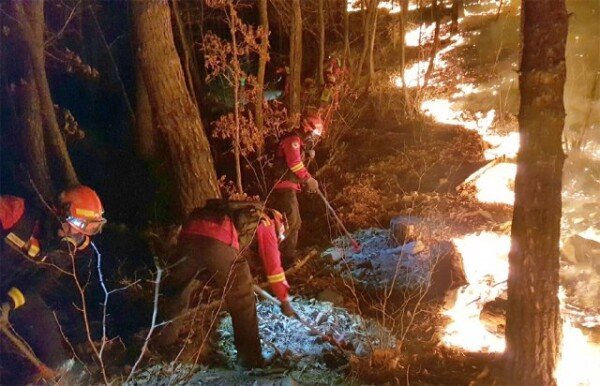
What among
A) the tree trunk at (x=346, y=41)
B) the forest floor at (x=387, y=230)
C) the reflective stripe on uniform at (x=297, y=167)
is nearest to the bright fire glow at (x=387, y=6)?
the forest floor at (x=387, y=230)

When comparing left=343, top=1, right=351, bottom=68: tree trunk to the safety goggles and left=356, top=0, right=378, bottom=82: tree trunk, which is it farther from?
the safety goggles

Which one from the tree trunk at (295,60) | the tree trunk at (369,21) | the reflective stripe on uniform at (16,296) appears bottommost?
the reflective stripe on uniform at (16,296)

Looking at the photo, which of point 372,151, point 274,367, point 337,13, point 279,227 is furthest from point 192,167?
point 337,13

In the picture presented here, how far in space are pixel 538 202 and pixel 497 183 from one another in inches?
231

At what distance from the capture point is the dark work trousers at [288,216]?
6645 millimetres

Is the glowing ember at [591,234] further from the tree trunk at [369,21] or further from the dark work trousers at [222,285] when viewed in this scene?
the tree trunk at [369,21]

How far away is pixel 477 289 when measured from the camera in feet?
19.4

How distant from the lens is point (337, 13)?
16562 mm

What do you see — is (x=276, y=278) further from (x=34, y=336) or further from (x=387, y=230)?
(x=387, y=230)

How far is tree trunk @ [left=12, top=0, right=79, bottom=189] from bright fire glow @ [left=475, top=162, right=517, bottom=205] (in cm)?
679

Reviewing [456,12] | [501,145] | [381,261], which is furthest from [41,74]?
[456,12]

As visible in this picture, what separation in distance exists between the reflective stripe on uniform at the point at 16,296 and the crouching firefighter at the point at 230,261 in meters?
1.13

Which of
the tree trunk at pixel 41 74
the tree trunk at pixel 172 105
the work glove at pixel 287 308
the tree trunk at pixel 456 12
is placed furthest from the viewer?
the tree trunk at pixel 456 12

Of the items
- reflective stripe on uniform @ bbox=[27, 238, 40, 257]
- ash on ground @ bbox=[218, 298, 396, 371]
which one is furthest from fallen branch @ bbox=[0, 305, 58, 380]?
ash on ground @ bbox=[218, 298, 396, 371]
